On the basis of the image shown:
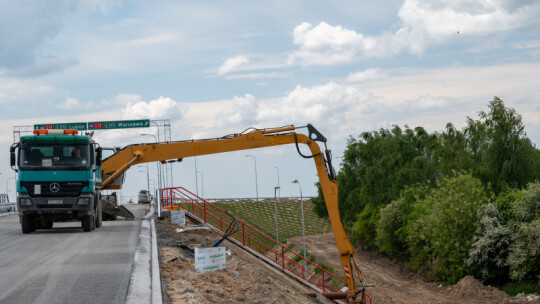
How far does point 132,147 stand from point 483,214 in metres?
19.3

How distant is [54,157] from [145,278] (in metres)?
13.6

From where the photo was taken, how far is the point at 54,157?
2686 cm

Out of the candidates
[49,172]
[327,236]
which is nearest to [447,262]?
[49,172]

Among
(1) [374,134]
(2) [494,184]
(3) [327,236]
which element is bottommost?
(3) [327,236]

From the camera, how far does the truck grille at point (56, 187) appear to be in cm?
2680

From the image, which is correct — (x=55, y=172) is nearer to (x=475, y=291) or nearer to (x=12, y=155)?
(x=12, y=155)

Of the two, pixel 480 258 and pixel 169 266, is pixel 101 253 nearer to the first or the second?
pixel 169 266

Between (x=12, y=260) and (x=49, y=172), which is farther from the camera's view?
(x=49, y=172)

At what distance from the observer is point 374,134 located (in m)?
70.2

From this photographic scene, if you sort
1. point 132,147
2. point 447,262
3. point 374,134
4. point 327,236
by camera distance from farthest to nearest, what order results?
point 327,236
point 374,134
point 447,262
point 132,147

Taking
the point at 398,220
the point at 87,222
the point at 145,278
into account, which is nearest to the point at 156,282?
the point at 145,278

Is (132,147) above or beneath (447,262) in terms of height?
above

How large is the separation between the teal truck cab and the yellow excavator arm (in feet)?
8.00

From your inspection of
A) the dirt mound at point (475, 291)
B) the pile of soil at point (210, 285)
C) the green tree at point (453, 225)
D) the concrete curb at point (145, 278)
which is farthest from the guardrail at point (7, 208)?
the concrete curb at point (145, 278)
